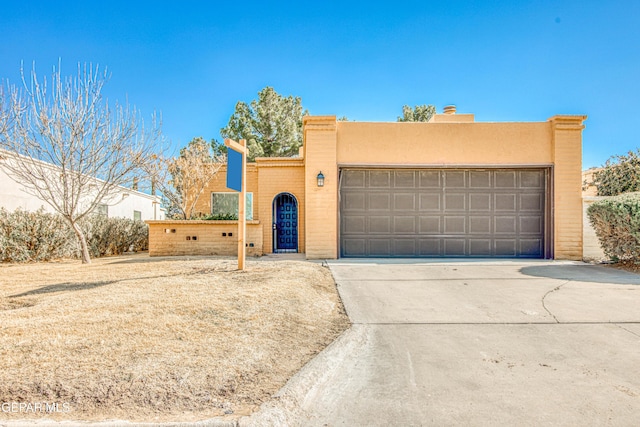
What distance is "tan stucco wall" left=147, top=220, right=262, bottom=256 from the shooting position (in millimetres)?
Answer: 10922

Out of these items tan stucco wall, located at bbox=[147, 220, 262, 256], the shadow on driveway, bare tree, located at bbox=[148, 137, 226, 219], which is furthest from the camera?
bare tree, located at bbox=[148, 137, 226, 219]

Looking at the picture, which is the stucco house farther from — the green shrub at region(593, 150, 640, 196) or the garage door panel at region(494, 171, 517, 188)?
the green shrub at region(593, 150, 640, 196)

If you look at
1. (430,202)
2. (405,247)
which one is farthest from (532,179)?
(405,247)

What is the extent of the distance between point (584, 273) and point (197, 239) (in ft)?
33.7

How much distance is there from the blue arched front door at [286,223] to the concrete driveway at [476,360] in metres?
5.57

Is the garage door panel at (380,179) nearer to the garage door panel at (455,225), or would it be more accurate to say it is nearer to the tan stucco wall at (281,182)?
the garage door panel at (455,225)

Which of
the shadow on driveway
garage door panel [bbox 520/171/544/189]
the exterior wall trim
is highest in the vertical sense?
the exterior wall trim

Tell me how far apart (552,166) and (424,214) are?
388cm

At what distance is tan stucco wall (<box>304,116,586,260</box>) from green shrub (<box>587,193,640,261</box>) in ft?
3.36

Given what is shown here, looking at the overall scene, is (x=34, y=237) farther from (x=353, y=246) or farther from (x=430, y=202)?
(x=430, y=202)

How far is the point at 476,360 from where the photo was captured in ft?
11.7

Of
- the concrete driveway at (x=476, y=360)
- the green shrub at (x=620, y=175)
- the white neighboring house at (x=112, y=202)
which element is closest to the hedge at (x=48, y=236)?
the white neighboring house at (x=112, y=202)

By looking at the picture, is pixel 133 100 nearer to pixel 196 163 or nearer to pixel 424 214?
pixel 196 163

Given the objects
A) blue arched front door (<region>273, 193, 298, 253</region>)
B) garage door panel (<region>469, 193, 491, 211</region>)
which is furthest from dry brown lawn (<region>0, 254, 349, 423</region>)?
garage door panel (<region>469, 193, 491, 211</region>)
